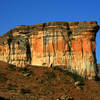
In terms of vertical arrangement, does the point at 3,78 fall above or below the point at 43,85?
above

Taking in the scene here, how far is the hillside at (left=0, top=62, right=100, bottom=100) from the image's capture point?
2372 centimetres

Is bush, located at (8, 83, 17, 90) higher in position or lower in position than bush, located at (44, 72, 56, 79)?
lower

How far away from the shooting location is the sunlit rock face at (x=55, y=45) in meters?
30.2

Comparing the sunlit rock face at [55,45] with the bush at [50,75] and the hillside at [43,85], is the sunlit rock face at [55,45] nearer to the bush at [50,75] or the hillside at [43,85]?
the hillside at [43,85]

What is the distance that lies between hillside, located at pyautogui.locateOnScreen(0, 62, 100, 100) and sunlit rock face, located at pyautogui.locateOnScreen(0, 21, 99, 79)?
152 cm

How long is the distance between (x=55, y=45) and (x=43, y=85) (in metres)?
7.24

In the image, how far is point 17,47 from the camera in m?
34.4

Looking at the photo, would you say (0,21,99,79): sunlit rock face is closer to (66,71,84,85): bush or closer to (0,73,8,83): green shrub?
(66,71,84,85): bush

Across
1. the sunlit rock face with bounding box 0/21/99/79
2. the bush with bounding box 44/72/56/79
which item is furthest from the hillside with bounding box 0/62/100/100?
the sunlit rock face with bounding box 0/21/99/79

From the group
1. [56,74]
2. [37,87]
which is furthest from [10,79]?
[56,74]

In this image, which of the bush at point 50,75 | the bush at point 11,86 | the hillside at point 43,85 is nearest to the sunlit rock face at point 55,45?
the hillside at point 43,85

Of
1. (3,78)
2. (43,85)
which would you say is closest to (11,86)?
(3,78)

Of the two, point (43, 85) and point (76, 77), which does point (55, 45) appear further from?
point (43, 85)

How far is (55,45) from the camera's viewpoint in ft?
105
